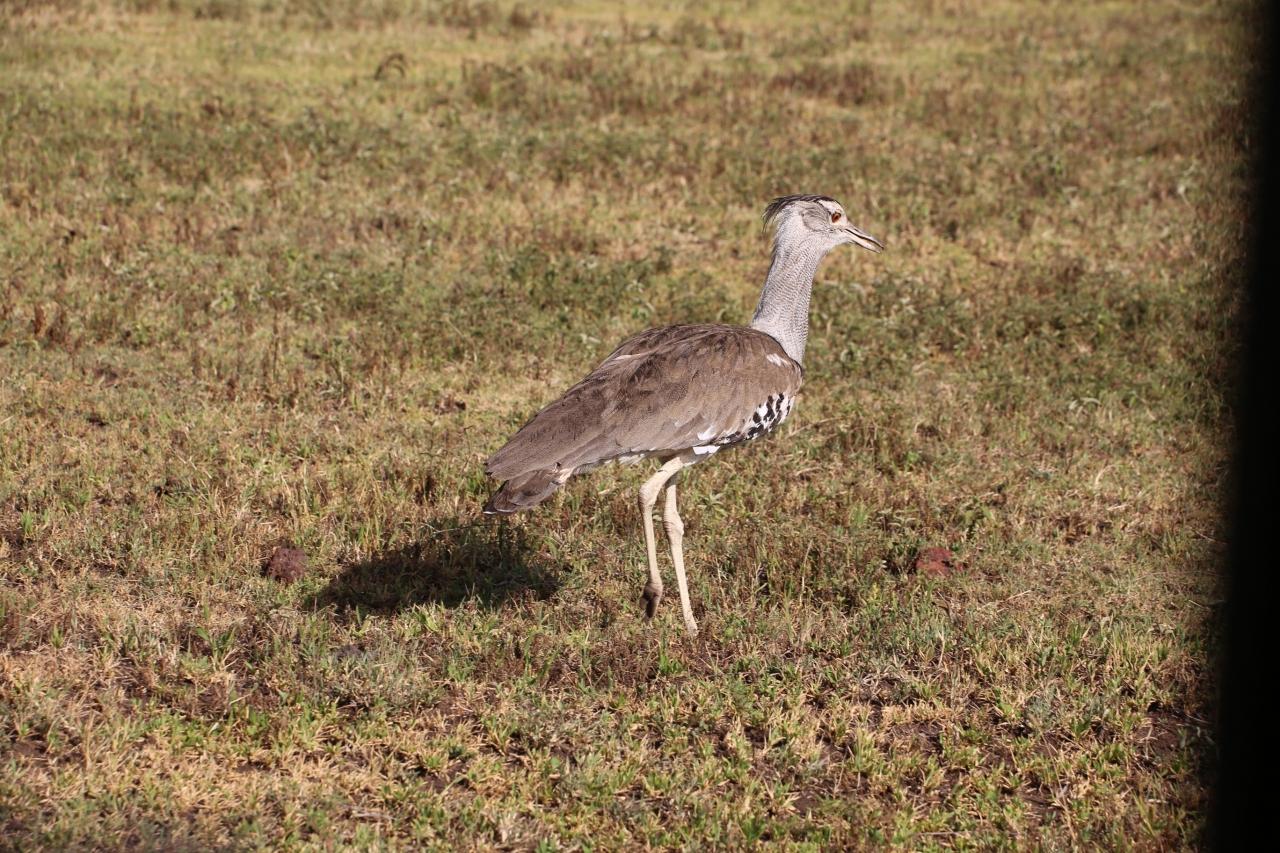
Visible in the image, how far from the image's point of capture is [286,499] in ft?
23.8

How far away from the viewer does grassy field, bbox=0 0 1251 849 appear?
5.31m

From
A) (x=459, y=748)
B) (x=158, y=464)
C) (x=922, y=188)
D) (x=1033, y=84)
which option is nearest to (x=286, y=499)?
(x=158, y=464)

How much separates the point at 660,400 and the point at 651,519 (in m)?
0.57

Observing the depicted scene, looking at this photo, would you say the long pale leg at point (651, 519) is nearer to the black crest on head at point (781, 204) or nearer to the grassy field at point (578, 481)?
the grassy field at point (578, 481)

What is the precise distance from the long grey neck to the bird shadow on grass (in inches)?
61.2

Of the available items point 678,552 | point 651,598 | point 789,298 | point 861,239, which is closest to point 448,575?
point 651,598

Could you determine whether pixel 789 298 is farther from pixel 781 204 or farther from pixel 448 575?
pixel 448 575

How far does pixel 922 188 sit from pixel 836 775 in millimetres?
8435

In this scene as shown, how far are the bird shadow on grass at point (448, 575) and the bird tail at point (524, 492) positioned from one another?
1079 mm

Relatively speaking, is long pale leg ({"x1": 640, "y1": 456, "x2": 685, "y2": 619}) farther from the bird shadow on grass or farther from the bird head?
the bird head

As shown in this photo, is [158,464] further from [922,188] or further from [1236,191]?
[1236,191]

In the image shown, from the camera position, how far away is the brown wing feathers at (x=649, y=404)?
18.8 feet

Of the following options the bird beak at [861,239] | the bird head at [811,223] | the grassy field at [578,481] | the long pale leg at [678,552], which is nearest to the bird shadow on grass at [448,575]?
the grassy field at [578,481]

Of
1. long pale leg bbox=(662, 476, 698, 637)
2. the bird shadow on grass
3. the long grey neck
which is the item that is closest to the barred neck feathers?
the long grey neck
